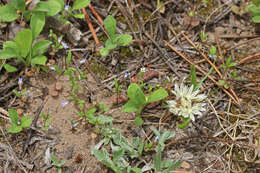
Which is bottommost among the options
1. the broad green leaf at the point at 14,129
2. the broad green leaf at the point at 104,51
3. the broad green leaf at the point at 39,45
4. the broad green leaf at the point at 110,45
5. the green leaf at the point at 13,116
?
the broad green leaf at the point at 14,129

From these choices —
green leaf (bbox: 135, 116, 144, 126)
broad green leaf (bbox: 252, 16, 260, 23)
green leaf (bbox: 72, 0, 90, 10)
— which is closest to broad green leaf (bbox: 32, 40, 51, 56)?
green leaf (bbox: 72, 0, 90, 10)

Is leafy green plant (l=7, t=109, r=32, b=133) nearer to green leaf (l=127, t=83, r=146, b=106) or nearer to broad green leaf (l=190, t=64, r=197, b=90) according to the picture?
green leaf (l=127, t=83, r=146, b=106)

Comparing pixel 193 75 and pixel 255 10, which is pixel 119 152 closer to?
pixel 193 75

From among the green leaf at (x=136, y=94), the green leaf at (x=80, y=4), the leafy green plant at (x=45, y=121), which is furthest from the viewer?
the green leaf at (x=80, y=4)

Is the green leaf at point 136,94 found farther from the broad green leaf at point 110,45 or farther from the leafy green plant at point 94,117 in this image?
the broad green leaf at point 110,45

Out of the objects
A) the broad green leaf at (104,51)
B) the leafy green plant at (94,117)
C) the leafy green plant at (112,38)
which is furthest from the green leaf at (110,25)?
the leafy green plant at (94,117)

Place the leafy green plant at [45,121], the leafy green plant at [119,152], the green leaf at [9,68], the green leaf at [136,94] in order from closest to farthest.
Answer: the leafy green plant at [119,152], the green leaf at [136,94], the leafy green plant at [45,121], the green leaf at [9,68]
